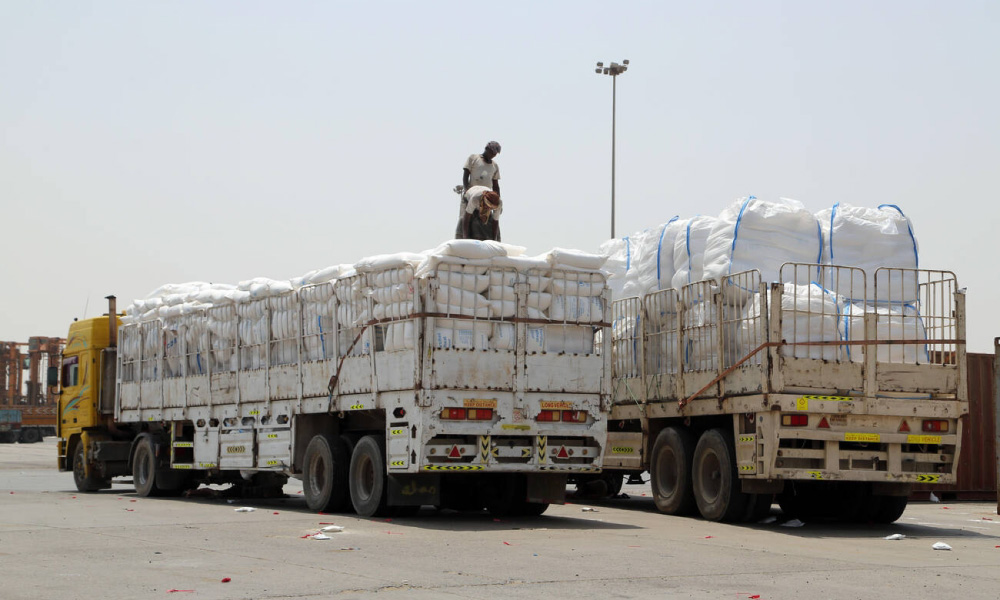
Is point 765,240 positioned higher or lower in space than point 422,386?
higher

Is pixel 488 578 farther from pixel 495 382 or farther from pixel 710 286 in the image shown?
pixel 710 286

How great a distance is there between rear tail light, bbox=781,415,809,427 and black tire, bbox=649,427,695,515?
2.13 m

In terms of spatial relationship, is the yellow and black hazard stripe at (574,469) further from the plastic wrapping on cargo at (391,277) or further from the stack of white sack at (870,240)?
the stack of white sack at (870,240)

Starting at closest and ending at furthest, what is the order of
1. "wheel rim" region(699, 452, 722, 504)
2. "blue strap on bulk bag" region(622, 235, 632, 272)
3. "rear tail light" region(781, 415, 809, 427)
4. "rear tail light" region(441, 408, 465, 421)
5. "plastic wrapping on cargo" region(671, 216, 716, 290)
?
1. "rear tail light" region(441, 408, 465, 421)
2. "rear tail light" region(781, 415, 809, 427)
3. "wheel rim" region(699, 452, 722, 504)
4. "plastic wrapping on cargo" region(671, 216, 716, 290)
5. "blue strap on bulk bag" region(622, 235, 632, 272)

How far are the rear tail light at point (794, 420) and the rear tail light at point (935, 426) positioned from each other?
61.1 inches

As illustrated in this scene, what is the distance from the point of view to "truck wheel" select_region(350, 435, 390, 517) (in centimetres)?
1386

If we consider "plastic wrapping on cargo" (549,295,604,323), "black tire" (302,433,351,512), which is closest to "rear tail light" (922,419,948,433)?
"plastic wrapping on cargo" (549,295,604,323)

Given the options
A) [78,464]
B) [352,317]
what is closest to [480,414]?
[352,317]

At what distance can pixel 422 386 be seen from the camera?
1310cm

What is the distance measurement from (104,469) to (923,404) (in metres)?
13.4

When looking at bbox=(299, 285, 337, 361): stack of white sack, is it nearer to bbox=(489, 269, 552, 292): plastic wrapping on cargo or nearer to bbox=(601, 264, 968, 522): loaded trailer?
bbox=(489, 269, 552, 292): plastic wrapping on cargo

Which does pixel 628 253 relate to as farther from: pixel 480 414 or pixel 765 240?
pixel 480 414

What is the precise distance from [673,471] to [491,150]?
4.72 meters

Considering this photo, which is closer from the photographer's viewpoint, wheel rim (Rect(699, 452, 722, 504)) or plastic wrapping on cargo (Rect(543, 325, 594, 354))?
plastic wrapping on cargo (Rect(543, 325, 594, 354))
